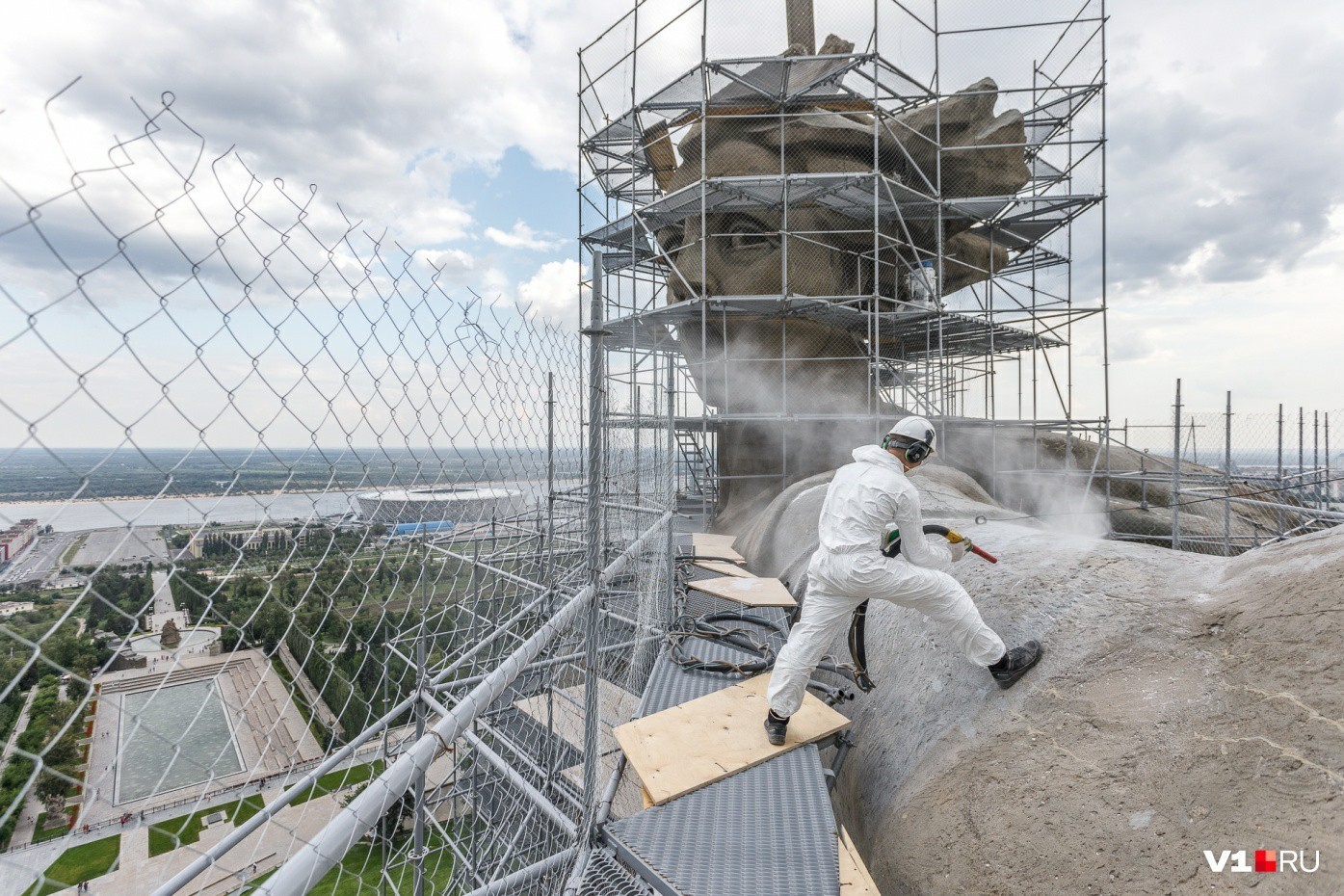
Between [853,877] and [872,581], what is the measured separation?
4.41 feet

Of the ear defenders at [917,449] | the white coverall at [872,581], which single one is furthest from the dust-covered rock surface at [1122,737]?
the ear defenders at [917,449]

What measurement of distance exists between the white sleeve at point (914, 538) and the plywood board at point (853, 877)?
149 cm

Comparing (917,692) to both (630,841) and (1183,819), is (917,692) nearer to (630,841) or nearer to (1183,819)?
(1183,819)

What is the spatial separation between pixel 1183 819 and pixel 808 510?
5978mm

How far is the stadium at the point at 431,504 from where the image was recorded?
6.66ft

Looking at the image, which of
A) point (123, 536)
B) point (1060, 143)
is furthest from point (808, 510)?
point (1060, 143)

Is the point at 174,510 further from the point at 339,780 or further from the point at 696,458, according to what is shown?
the point at 696,458

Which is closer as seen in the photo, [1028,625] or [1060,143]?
[1028,625]

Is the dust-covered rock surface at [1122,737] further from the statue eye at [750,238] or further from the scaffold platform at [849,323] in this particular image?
the statue eye at [750,238]

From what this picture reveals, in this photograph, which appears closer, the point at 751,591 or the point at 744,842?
the point at 744,842

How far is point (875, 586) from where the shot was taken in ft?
10.8

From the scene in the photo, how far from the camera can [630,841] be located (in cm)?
245

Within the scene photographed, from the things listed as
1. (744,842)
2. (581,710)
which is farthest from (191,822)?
(581,710)

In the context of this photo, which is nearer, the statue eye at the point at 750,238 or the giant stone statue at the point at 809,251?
the giant stone statue at the point at 809,251
